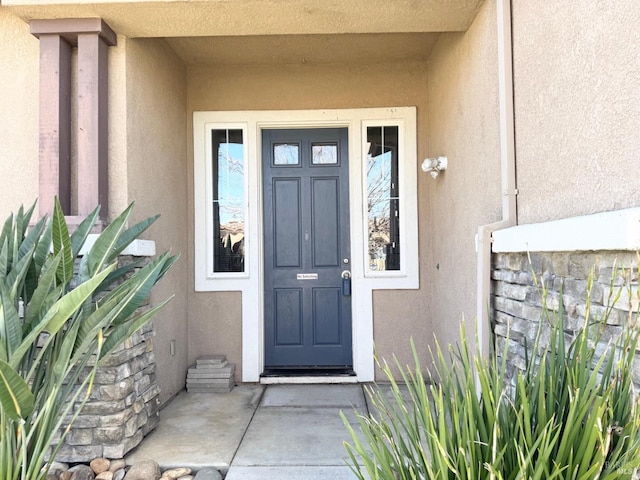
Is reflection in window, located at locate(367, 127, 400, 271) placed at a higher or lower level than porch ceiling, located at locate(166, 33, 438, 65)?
lower

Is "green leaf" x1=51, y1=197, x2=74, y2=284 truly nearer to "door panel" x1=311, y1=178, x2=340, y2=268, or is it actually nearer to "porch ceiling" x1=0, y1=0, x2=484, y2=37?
"porch ceiling" x1=0, y1=0, x2=484, y2=37

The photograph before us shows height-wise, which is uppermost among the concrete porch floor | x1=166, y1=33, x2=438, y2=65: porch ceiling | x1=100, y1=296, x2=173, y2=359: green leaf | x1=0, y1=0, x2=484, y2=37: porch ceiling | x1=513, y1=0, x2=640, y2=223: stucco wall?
x1=166, y1=33, x2=438, y2=65: porch ceiling

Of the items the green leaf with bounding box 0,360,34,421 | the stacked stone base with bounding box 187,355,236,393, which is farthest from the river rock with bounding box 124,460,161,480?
the stacked stone base with bounding box 187,355,236,393

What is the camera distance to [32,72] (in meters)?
2.85

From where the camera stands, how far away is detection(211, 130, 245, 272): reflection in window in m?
4.03

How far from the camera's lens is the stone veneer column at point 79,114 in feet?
8.80

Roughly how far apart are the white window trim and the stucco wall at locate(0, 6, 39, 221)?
137 cm

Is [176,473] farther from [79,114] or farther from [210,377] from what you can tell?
[79,114]

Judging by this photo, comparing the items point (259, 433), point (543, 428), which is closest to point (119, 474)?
point (259, 433)

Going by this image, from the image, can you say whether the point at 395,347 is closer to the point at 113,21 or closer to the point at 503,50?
the point at 503,50

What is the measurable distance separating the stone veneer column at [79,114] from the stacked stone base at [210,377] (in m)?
1.65

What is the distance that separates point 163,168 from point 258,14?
54.1 inches

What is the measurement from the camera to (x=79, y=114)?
2.72 meters

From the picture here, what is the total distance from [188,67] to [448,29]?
2348 millimetres
